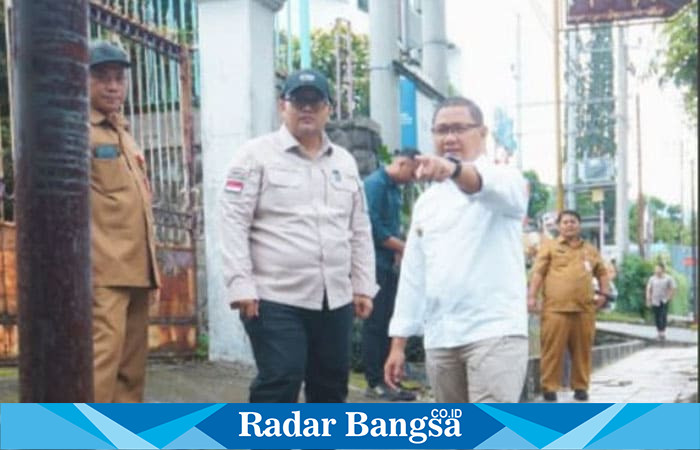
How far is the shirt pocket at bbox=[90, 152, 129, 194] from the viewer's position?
2.64m

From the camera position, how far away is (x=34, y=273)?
6.27 ft

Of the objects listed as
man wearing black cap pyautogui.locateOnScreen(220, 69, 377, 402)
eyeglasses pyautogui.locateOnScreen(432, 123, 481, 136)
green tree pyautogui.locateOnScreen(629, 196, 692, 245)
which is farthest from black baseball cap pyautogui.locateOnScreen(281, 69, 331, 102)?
green tree pyautogui.locateOnScreen(629, 196, 692, 245)

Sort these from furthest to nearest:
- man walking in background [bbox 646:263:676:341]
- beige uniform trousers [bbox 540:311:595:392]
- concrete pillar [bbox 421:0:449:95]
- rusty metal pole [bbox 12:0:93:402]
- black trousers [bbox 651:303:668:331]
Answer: black trousers [bbox 651:303:668:331]
man walking in background [bbox 646:263:676:341]
beige uniform trousers [bbox 540:311:595:392]
concrete pillar [bbox 421:0:449:95]
rusty metal pole [bbox 12:0:93:402]

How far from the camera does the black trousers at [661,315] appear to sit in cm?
726

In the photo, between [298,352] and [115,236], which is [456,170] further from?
[115,236]

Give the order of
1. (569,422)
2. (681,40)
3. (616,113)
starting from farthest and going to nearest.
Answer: (616,113) → (681,40) → (569,422)

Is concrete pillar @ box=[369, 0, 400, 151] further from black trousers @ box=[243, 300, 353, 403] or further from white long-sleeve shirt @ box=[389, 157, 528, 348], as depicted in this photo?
black trousers @ box=[243, 300, 353, 403]

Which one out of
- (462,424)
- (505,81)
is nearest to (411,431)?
(462,424)

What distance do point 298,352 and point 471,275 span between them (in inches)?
19.1

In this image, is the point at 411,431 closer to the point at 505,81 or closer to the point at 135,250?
the point at 135,250

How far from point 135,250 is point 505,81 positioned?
1343 mm

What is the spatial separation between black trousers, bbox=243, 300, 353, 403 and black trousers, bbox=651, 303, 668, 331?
4.47 meters

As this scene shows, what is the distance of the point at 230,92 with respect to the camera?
3445 millimetres

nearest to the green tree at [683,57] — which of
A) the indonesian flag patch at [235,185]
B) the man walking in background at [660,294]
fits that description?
the indonesian flag patch at [235,185]
